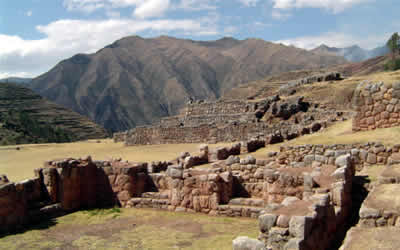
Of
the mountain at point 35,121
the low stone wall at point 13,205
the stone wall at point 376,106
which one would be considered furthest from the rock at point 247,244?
the mountain at point 35,121

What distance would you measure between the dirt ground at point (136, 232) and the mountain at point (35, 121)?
156 ft

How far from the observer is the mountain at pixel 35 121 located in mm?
62831

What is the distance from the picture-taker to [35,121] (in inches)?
3027

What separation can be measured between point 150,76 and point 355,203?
155m

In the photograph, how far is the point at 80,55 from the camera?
177m

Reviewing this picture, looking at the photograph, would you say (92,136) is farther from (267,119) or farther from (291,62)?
(291,62)

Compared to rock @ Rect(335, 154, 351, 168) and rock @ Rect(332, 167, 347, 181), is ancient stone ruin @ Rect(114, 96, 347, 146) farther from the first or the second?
rock @ Rect(332, 167, 347, 181)

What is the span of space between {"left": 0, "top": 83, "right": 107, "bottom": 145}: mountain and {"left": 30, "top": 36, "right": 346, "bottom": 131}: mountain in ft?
146

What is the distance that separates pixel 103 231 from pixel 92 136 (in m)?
74.2

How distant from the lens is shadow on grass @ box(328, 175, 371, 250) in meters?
7.70

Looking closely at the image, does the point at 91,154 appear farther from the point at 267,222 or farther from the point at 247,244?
the point at 247,244

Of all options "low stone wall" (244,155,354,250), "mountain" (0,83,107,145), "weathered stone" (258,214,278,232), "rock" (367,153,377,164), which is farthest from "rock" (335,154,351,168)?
"mountain" (0,83,107,145)

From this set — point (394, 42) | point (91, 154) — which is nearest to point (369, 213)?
point (91, 154)

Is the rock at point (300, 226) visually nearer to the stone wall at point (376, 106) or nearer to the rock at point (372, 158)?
the rock at point (372, 158)
